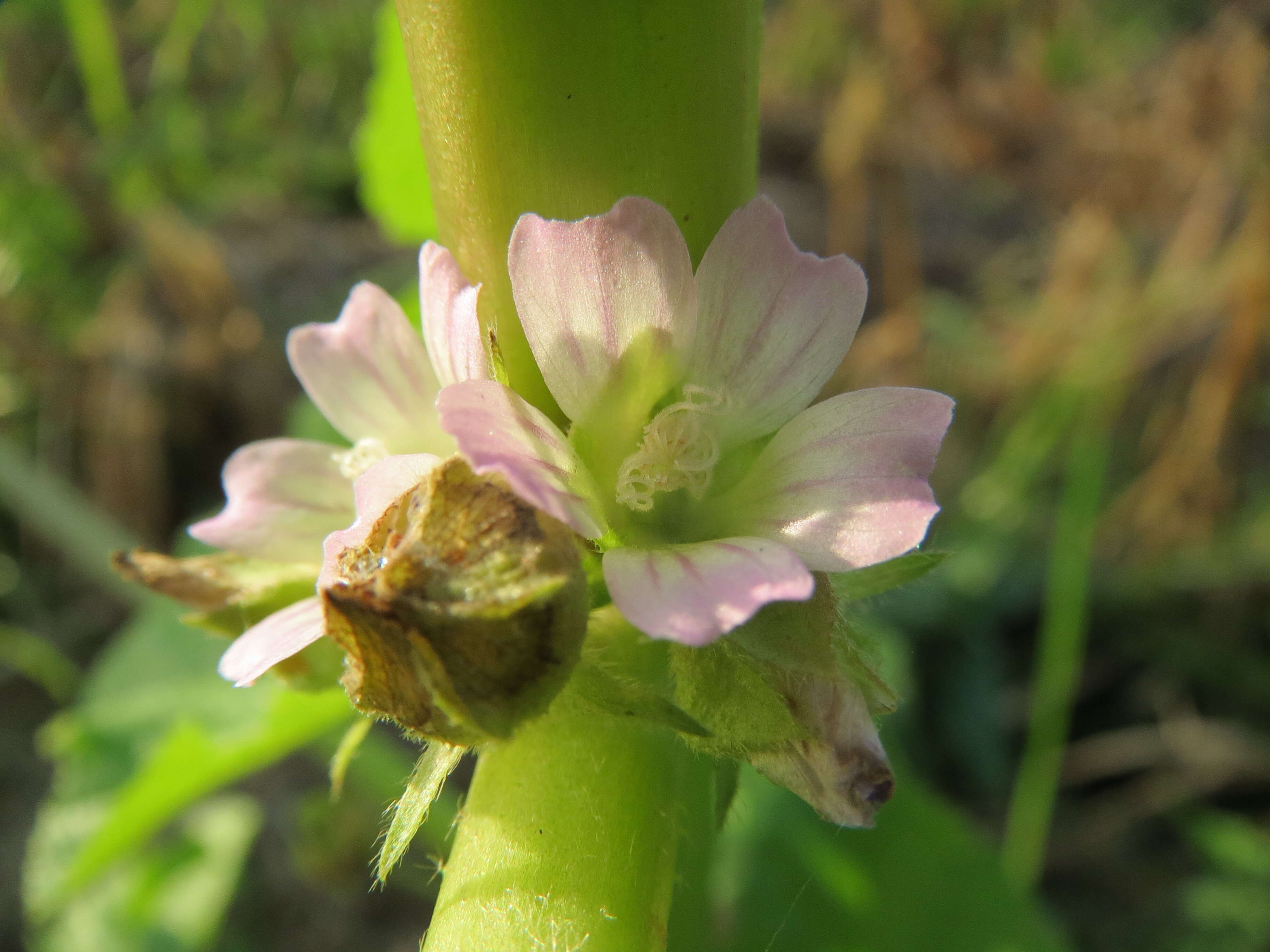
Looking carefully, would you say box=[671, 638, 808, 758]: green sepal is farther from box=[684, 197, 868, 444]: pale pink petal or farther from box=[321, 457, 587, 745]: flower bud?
box=[684, 197, 868, 444]: pale pink petal

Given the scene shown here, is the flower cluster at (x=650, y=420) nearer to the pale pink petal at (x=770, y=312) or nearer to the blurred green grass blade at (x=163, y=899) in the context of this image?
the pale pink petal at (x=770, y=312)

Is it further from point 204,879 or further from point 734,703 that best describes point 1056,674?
point 734,703

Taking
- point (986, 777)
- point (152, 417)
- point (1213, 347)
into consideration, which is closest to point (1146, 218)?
point (1213, 347)

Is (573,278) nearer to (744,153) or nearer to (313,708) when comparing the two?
(744,153)

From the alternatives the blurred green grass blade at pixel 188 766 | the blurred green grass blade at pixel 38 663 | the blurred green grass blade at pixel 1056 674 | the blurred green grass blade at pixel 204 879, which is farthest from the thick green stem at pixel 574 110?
the blurred green grass blade at pixel 38 663

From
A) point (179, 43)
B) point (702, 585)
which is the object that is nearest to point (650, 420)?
point (702, 585)

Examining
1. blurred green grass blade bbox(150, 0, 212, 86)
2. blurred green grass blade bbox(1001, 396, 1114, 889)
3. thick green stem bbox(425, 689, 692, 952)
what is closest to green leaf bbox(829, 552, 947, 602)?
thick green stem bbox(425, 689, 692, 952)
